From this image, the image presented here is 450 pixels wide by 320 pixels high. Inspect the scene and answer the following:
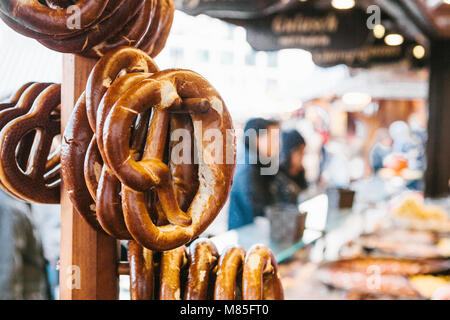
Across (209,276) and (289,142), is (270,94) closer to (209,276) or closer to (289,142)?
(289,142)

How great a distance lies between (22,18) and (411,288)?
2.08 m

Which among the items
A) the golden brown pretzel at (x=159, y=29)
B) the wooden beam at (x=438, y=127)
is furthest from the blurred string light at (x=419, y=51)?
the golden brown pretzel at (x=159, y=29)

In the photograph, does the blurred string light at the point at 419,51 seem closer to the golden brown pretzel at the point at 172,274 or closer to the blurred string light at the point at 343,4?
the blurred string light at the point at 343,4

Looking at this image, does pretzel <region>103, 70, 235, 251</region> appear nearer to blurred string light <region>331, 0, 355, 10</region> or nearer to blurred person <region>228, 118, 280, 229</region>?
blurred person <region>228, 118, 280, 229</region>

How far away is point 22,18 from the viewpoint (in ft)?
2.42

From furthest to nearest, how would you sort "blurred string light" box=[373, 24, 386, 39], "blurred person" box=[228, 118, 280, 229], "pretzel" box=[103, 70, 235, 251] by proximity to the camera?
"blurred string light" box=[373, 24, 386, 39] < "blurred person" box=[228, 118, 280, 229] < "pretzel" box=[103, 70, 235, 251]

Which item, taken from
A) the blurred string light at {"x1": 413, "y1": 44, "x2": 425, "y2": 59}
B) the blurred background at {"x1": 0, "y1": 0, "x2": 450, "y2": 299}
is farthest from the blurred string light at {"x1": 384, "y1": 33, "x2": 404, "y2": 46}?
the blurred string light at {"x1": 413, "y1": 44, "x2": 425, "y2": 59}

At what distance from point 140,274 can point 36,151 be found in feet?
1.13

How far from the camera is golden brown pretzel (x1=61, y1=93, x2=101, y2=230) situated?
790 millimetres

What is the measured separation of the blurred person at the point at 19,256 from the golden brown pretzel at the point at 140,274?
161cm

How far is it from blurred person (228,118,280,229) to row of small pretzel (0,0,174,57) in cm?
256

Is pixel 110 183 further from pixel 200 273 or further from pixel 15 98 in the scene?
pixel 15 98

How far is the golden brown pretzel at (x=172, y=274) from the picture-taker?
0.87 metres

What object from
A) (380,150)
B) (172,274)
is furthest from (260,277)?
(380,150)
